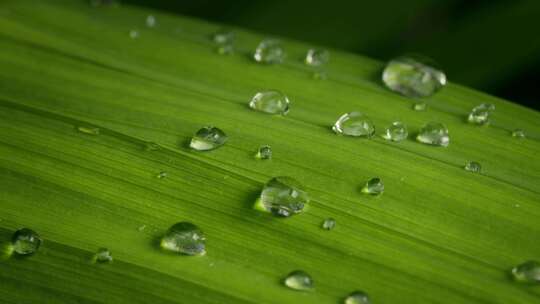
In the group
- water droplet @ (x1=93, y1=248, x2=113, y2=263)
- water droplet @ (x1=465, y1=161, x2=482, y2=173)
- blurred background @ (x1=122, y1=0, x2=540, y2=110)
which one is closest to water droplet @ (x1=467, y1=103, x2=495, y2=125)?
water droplet @ (x1=465, y1=161, x2=482, y2=173)

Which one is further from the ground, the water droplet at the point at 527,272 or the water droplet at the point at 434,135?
the water droplet at the point at 434,135

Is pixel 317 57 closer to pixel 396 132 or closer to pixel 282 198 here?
pixel 396 132

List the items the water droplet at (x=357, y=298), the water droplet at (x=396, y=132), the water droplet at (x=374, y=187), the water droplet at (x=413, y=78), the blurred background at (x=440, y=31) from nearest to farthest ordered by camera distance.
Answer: the water droplet at (x=357, y=298) < the water droplet at (x=374, y=187) < the water droplet at (x=396, y=132) < the water droplet at (x=413, y=78) < the blurred background at (x=440, y=31)

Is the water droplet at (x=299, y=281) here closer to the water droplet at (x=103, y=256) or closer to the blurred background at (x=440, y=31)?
the water droplet at (x=103, y=256)

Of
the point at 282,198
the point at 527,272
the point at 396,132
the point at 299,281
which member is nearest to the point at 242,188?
the point at 282,198

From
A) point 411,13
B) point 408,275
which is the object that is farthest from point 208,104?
point 411,13

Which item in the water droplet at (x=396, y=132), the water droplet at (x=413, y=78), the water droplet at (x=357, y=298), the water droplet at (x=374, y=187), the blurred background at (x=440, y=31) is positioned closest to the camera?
the water droplet at (x=357, y=298)

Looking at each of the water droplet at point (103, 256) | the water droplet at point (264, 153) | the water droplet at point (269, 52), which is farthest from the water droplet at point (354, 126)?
the water droplet at point (103, 256)
